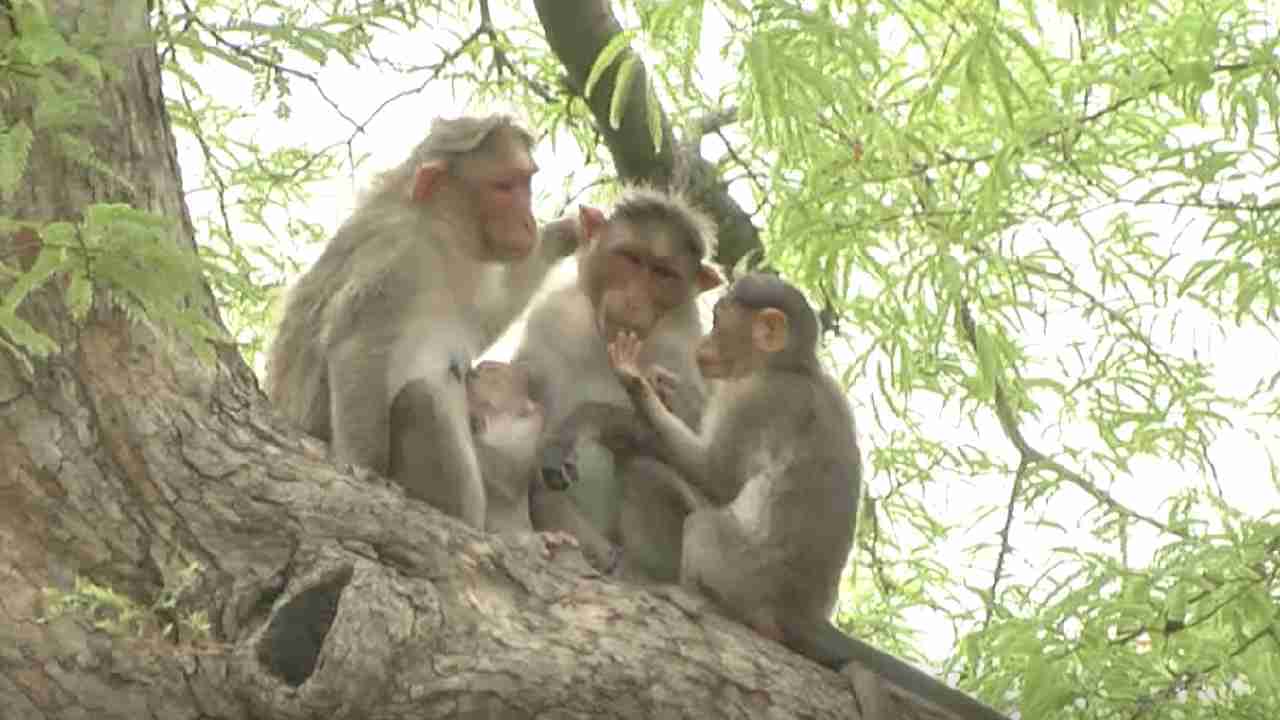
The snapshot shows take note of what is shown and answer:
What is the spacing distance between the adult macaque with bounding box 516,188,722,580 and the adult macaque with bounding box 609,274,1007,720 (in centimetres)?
13

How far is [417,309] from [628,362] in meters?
0.53

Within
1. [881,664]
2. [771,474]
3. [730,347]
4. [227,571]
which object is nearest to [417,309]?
[730,347]

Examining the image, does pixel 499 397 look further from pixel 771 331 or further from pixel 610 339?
pixel 771 331

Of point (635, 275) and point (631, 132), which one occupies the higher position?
point (631, 132)

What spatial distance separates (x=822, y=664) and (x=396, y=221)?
1.50 metres

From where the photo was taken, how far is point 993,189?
15.0ft

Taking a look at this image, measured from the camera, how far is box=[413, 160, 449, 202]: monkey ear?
4.74m

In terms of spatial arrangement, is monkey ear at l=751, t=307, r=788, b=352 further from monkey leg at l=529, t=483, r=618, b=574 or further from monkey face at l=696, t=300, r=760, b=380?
monkey leg at l=529, t=483, r=618, b=574

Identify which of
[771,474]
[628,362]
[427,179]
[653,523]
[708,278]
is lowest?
[653,523]

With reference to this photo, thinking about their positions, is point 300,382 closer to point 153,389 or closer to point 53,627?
point 153,389

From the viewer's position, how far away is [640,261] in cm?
492

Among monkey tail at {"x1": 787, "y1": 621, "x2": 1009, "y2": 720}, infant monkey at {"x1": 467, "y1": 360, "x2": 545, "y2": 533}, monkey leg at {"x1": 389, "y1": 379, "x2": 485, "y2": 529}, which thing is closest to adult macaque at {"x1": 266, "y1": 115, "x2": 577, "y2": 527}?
monkey leg at {"x1": 389, "y1": 379, "x2": 485, "y2": 529}

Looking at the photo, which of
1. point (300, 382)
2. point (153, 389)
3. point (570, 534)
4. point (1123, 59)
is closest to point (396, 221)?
point (300, 382)

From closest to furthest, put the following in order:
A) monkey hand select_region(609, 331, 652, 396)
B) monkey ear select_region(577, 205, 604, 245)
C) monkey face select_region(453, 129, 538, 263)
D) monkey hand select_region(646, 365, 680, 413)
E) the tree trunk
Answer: the tree trunk < monkey hand select_region(609, 331, 652, 396) < monkey face select_region(453, 129, 538, 263) < monkey hand select_region(646, 365, 680, 413) < monkey ear select_region(577, 205, 604, 245)
